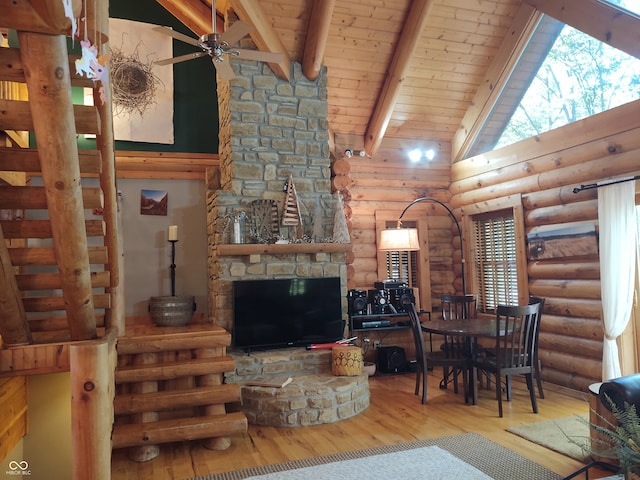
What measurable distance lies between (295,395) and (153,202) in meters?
3.03

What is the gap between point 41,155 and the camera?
227 centimetres

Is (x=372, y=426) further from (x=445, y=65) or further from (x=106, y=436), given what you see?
(x=445, y=65)

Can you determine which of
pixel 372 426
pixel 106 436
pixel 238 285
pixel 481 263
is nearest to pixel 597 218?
pixel 481 263

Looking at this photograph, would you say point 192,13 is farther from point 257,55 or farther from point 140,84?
point 257,55

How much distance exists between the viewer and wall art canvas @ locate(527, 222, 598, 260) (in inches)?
191

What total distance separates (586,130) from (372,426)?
3659 mm

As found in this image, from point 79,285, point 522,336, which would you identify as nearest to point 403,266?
point 522,336

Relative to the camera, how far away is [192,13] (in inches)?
235

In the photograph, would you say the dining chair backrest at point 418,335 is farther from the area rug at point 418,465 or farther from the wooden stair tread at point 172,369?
the wooden stair tread at point 172,369

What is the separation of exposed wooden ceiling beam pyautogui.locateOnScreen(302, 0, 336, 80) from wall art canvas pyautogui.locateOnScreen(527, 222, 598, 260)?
3.18 metres

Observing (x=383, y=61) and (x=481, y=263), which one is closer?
(x=383, y=61)

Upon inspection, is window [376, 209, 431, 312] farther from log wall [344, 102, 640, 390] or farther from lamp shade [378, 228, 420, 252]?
lamp shade [378, 228, 420, 252]

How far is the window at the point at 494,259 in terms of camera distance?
6.16 m

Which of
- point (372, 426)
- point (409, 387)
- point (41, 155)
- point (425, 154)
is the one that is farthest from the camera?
point (425, 154)
